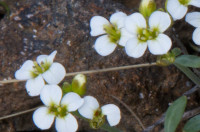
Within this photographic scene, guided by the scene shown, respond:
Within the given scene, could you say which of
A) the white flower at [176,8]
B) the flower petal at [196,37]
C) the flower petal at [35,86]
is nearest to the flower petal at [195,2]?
the white flower at [176,8]

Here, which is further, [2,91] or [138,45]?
[2,91]

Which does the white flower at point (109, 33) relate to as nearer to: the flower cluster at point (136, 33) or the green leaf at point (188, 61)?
the flower cluster at point (136, 33)

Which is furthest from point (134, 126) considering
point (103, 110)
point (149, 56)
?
point (103, 110)

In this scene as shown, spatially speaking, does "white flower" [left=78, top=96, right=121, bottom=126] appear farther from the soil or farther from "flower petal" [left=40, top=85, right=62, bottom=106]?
the soil

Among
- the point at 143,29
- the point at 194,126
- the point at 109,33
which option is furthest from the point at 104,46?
the point at 194,126

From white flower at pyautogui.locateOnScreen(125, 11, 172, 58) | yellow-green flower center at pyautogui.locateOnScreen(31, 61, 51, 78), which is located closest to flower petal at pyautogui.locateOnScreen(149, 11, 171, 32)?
white flower at pyautogui.locateOnScreen(125, 11, 172, 58)

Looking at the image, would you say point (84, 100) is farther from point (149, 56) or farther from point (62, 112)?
Result: point (149, 56)

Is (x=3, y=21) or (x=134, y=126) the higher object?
(x=3, y=21)
